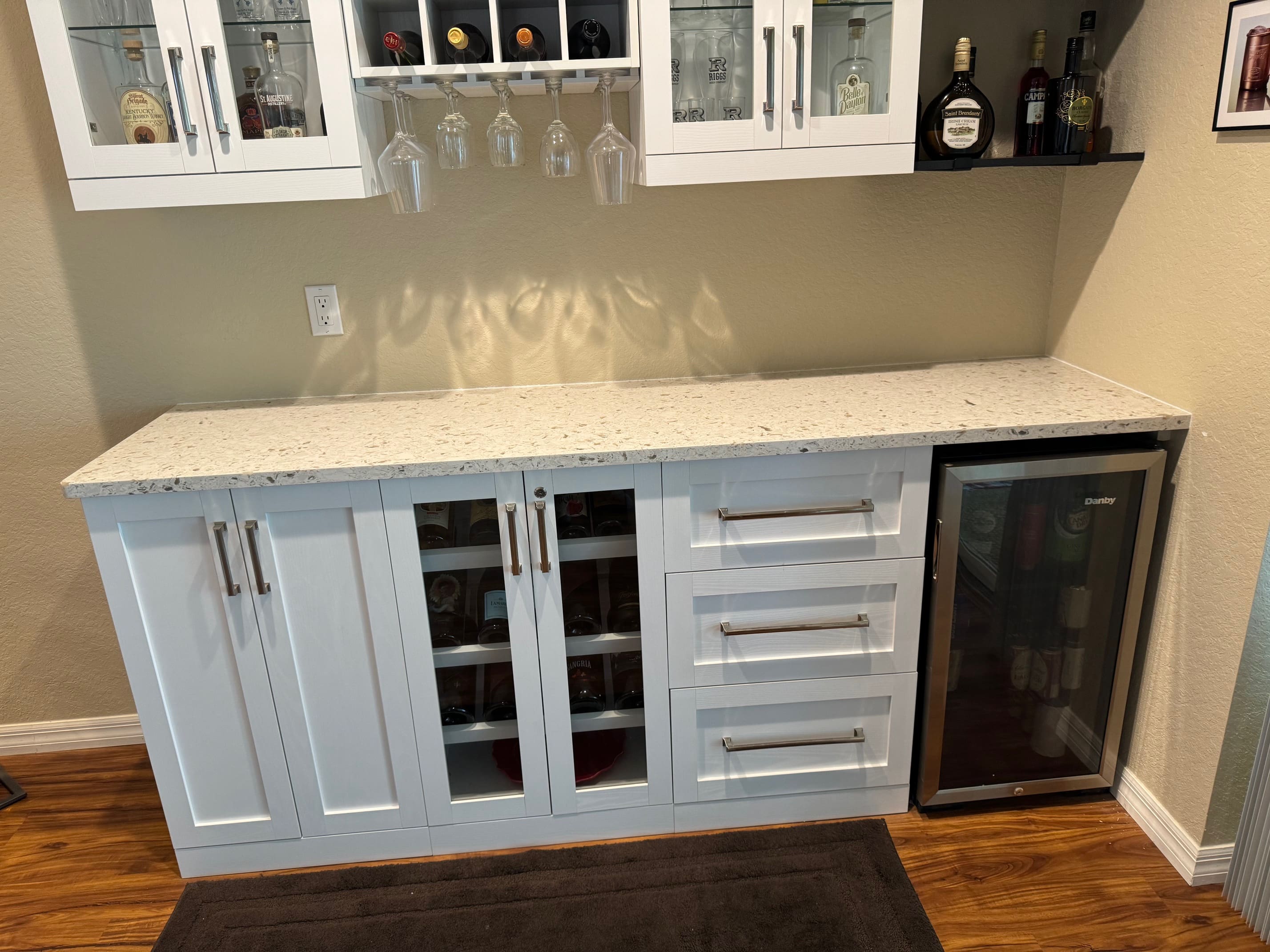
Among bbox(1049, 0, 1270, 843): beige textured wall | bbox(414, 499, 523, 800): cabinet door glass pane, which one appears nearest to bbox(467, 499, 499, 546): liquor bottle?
bbox(414, 499, 523, 800): cabinet door glass pane

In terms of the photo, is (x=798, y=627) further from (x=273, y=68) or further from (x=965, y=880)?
(x=273, y=68)

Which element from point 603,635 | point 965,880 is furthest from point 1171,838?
point 603,635

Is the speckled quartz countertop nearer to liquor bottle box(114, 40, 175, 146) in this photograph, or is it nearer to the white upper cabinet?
the white upper cabinet

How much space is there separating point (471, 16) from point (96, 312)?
3.62 feet

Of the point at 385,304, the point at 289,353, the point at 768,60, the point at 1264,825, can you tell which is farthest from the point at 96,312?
the point at 1264,825

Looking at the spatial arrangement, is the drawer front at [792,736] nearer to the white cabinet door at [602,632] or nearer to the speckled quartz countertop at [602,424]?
the white cabinet door at [602,632]

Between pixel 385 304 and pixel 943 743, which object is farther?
pixel 385 304

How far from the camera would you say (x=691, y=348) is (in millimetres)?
2242

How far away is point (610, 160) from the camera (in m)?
1.79

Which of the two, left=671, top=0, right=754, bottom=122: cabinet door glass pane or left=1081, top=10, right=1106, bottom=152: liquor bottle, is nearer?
left=671, top=0, right=754, bottom=122: cabinet door glass pane

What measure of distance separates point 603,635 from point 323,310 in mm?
1020

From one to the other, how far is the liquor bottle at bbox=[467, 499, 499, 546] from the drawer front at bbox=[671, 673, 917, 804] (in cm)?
52

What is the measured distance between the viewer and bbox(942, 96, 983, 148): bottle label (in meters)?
1.92

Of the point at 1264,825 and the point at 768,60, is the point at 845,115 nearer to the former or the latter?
the point at 768,60
